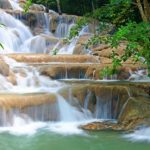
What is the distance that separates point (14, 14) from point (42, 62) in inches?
302

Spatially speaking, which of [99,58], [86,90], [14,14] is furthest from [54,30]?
[86,90]

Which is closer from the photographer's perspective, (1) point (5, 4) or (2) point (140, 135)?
(2) point (140, 135)

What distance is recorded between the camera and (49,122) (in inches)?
392

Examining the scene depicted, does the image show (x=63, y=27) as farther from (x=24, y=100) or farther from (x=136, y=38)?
(x=136, y=38)

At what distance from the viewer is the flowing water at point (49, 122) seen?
8.27m

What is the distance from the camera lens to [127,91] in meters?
10.5

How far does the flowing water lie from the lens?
8266 mm

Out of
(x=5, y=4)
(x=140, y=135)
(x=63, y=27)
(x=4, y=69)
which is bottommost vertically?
(x=140, y=135)

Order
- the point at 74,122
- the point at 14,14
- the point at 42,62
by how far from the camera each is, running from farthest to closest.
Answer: the point at 14,14 → the point at 42,62 → the point at 74,122

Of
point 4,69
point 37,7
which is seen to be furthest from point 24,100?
point 37,7

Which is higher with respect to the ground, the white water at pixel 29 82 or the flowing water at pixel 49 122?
the white water at pixel 29 82

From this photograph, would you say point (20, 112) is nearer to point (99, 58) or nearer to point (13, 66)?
point (13, 66)

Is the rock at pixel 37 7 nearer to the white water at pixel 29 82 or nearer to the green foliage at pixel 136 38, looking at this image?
the white water at pixel 29 82

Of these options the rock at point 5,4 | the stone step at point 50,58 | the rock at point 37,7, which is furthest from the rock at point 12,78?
the rock at point 37,7
